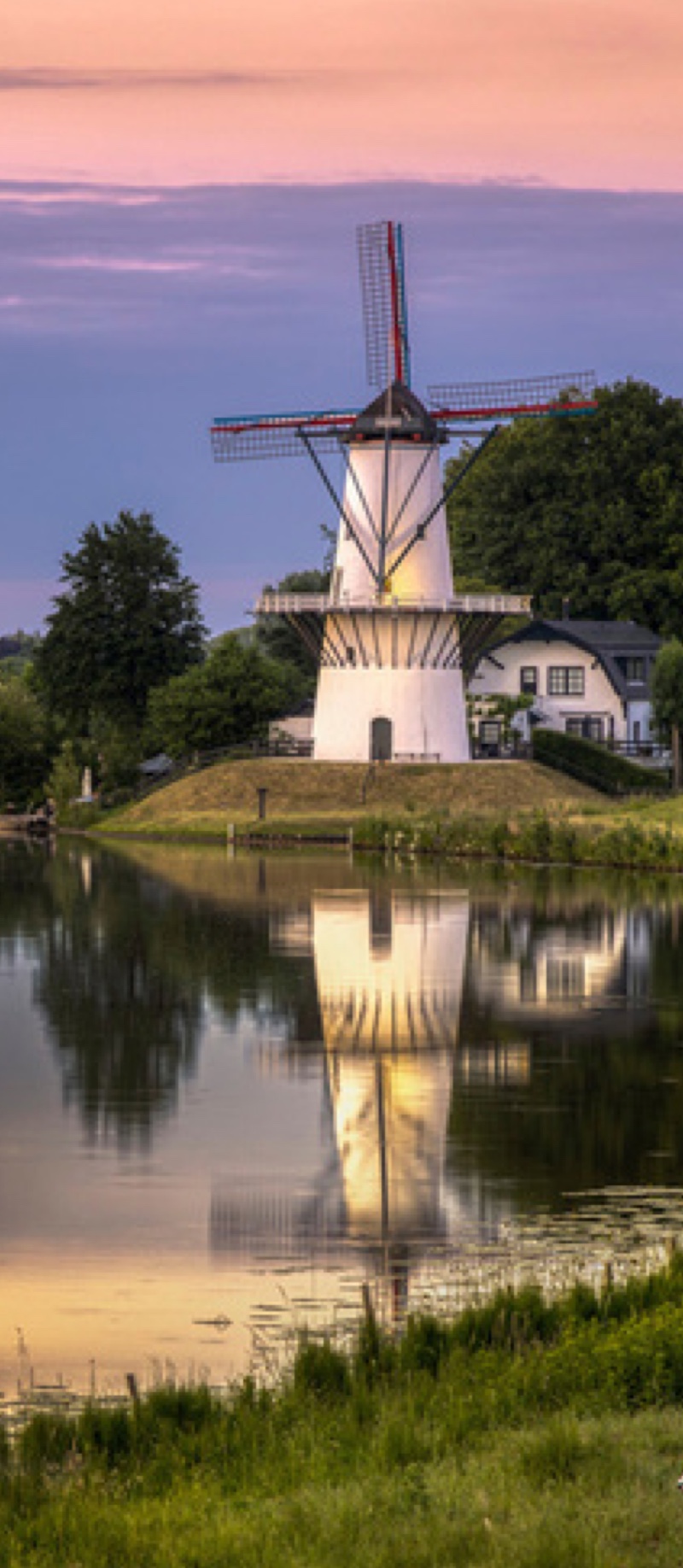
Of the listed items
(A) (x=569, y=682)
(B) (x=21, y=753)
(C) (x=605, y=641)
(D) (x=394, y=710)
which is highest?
(C) (x=605, y=641)

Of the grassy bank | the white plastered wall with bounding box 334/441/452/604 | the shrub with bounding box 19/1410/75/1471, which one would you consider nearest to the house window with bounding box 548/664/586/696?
the white plastered wall with bounding box 334/441/452/604

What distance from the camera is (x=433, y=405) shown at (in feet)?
312

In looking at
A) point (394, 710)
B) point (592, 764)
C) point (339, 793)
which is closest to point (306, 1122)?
point (339, 793)

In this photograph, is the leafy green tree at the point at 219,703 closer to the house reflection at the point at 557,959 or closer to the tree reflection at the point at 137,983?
the tree reflection at the point at 137,983

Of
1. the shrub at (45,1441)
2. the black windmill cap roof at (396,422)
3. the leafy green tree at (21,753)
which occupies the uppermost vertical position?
the black windmill cap roof at (396,422)

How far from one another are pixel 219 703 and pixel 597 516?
2942cm

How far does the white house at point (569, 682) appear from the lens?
110000mm

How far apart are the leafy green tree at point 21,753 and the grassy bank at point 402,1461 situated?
309 ft

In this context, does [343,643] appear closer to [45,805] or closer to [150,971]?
[45,805]

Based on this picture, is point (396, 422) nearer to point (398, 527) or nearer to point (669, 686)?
point (398, 527)

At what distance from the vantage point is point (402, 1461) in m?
13.8

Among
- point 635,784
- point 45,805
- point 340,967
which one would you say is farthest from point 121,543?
point 340,967

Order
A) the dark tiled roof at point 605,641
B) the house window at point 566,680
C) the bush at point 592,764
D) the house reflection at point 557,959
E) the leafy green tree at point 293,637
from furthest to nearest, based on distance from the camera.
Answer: the leafy green tree at point 293,637, the house window at point 566,680, the dark tiled roof at point 605,641, the bush at point 592,764, the house reflection at point 557,959

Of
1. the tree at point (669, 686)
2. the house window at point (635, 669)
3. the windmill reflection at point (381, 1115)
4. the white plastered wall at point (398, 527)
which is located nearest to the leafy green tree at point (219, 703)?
the white plastered wall at point (398, 527)
